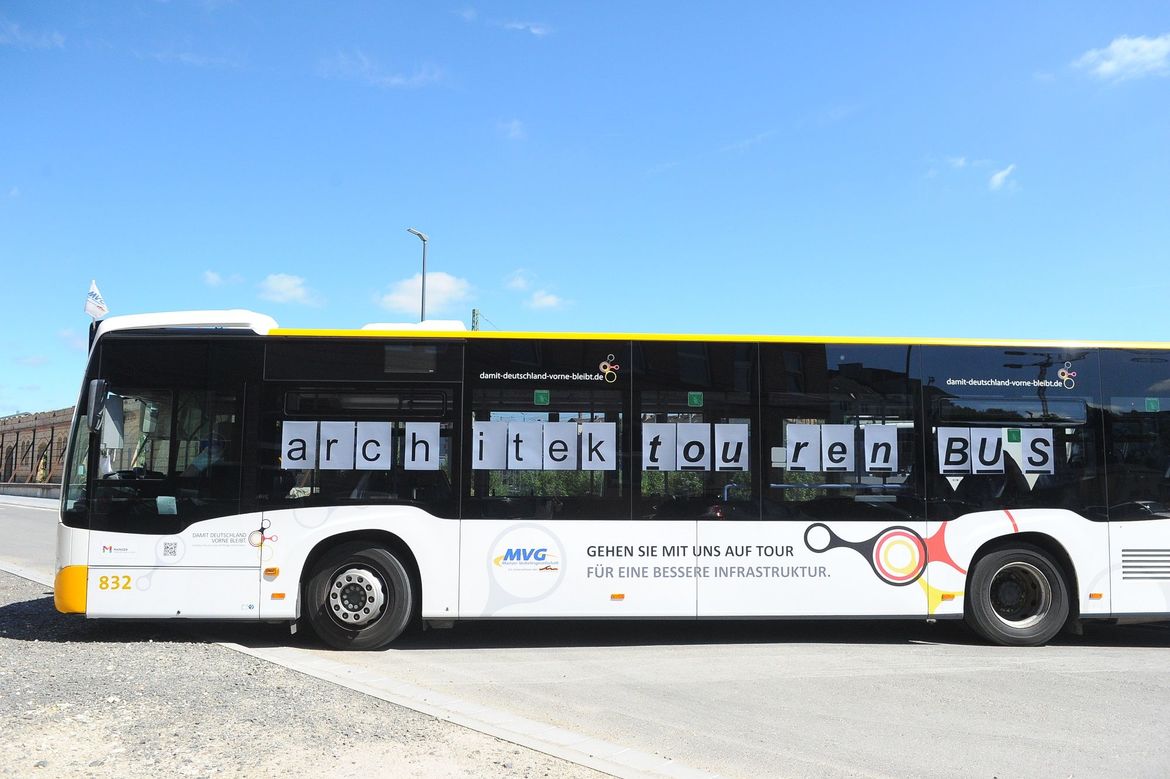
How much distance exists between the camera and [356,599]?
26.6ft

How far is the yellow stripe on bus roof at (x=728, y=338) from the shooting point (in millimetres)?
8406

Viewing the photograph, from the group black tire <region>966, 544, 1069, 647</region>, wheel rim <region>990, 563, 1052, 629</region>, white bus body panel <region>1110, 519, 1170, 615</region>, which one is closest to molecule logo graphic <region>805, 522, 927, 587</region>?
black tire <region>966, 544, 1069, 647</region>

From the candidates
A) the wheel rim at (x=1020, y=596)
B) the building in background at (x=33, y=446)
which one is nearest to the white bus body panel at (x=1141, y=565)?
the wheel rim at (x=1020, y=596)

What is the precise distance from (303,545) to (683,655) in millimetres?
3689

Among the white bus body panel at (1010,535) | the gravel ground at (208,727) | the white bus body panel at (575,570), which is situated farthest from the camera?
the white bus body panel at (1010,535)

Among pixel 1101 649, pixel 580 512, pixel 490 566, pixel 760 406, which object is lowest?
pixel 1101 649

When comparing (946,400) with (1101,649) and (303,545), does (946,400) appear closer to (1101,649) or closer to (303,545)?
(1101,649)

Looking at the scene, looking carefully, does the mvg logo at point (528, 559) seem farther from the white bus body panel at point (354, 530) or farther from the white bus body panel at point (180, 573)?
the white bus body panel at point (180, 573)

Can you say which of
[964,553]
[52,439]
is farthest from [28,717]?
[52,439]

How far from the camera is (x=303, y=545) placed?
317 inches

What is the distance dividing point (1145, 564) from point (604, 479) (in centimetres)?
544

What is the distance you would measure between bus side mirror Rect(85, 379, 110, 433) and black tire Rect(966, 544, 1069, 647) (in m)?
8.44

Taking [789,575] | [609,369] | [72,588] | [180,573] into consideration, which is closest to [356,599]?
[180,573]

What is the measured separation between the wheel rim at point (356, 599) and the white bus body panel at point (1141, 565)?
23.6 feet
